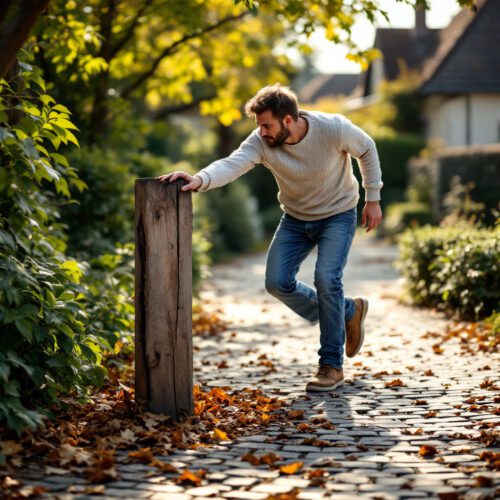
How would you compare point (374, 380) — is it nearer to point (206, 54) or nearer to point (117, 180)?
point (117, 180)

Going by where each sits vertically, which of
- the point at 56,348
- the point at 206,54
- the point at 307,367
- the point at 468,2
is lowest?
the point at 307,367

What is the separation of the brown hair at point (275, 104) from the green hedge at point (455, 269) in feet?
12.1

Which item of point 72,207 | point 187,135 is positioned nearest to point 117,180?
point 72,207

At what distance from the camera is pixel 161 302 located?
4.69m

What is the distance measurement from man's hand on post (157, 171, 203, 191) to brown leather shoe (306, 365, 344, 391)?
65.7 inches

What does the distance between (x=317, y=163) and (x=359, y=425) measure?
1.72m

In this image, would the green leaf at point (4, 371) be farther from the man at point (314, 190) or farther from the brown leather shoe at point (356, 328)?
the brown leather shoe at point (356, 328)

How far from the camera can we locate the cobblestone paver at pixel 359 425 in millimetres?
3641

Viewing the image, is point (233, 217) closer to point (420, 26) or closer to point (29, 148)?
point (29, 148)

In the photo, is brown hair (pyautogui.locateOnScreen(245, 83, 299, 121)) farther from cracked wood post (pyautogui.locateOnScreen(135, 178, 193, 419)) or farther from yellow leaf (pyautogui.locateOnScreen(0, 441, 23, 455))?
yellow leaf (pyautogui.locateOnScreen(0, 441, 23, 455))

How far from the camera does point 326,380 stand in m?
5.69

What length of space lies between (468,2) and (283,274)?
259 cm

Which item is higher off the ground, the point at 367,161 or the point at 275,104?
the point at 275,104

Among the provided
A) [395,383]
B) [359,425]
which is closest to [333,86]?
[395,383]
